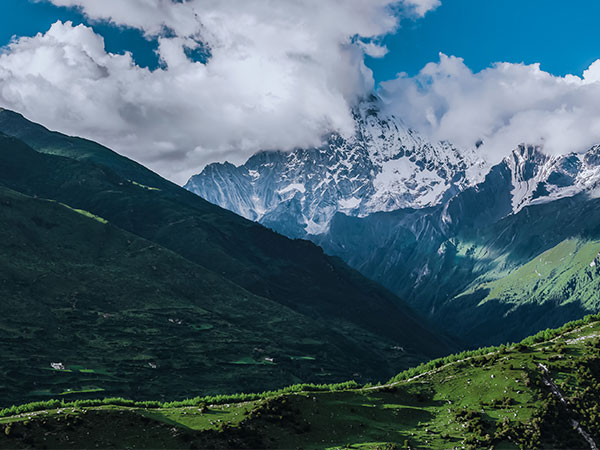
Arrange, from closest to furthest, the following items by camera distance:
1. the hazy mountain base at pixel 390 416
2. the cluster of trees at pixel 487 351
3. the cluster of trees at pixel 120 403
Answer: the hazy mountain base at pixel 390 416, the cluster of trees at pixel 120 403, the cluster of trees at pixel 487 351

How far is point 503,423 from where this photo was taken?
205 feet

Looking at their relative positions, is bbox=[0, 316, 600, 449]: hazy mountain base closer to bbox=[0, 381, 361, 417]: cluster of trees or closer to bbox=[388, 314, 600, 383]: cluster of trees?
bbox=[0, 381, 361, 417]: cluster of trees

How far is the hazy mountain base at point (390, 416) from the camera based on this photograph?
193 ft

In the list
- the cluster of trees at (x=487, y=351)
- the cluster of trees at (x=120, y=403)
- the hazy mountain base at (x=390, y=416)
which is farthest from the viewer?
the cluster of trees at (x=487, y=351)

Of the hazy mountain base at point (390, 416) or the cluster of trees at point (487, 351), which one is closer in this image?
the hazy mountain base at point (390, 416)

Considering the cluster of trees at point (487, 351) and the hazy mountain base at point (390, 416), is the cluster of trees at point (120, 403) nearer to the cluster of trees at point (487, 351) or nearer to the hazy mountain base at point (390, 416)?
the hazy mountain base at point (390, 416)

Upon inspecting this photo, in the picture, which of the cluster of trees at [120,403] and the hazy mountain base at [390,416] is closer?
the hazy mountain base at [390,416]

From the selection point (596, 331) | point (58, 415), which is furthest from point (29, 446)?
point (596, 331)

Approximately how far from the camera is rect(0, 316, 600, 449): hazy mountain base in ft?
193

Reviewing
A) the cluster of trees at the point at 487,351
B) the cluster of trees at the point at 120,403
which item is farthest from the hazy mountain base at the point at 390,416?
the cluster of trees at the point at 487,351

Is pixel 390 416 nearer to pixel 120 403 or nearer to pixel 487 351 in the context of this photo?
pixel 487 351

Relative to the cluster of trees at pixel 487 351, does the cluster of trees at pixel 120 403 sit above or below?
below

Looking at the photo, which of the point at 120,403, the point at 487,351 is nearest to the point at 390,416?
the point at 487,351

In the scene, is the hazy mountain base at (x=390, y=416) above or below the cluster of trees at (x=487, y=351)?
below
